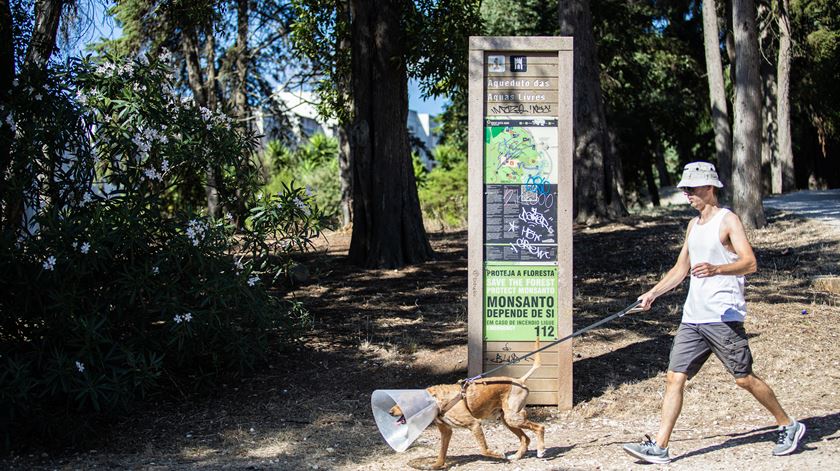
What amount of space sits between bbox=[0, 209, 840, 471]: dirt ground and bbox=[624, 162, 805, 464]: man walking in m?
0.22

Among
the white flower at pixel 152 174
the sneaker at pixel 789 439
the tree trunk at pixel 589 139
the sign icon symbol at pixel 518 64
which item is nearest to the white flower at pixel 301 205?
the white flower at pixel 152 174

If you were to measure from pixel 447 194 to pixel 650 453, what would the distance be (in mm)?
22146

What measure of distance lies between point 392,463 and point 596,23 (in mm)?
23018

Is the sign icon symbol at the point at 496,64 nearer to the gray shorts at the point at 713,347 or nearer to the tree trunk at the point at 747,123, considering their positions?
the gray shorts at the point at 713,347

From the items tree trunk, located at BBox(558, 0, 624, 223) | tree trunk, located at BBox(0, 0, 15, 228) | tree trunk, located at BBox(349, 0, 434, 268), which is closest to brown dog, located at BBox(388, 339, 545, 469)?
tree trunk, located at BBox(0, 0, 15, 228)

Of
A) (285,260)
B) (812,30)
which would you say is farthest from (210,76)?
(812,30)

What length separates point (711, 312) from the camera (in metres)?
5.36

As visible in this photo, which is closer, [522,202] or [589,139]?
[522,202]

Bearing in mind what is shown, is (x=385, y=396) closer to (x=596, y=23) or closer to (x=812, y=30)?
(x=596, y=23)

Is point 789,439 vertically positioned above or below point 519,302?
below

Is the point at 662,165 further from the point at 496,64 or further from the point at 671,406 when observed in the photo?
the point at 671,406

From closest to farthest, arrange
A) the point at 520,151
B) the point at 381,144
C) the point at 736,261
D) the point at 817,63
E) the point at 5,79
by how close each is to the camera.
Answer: the point at 736,261 < the point at 520,151 < the point at 5,79 < the point at 381,144 < the point at 817,63

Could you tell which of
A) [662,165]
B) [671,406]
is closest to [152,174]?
[671,406]

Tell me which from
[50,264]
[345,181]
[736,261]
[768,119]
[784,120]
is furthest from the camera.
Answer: [768,119]
